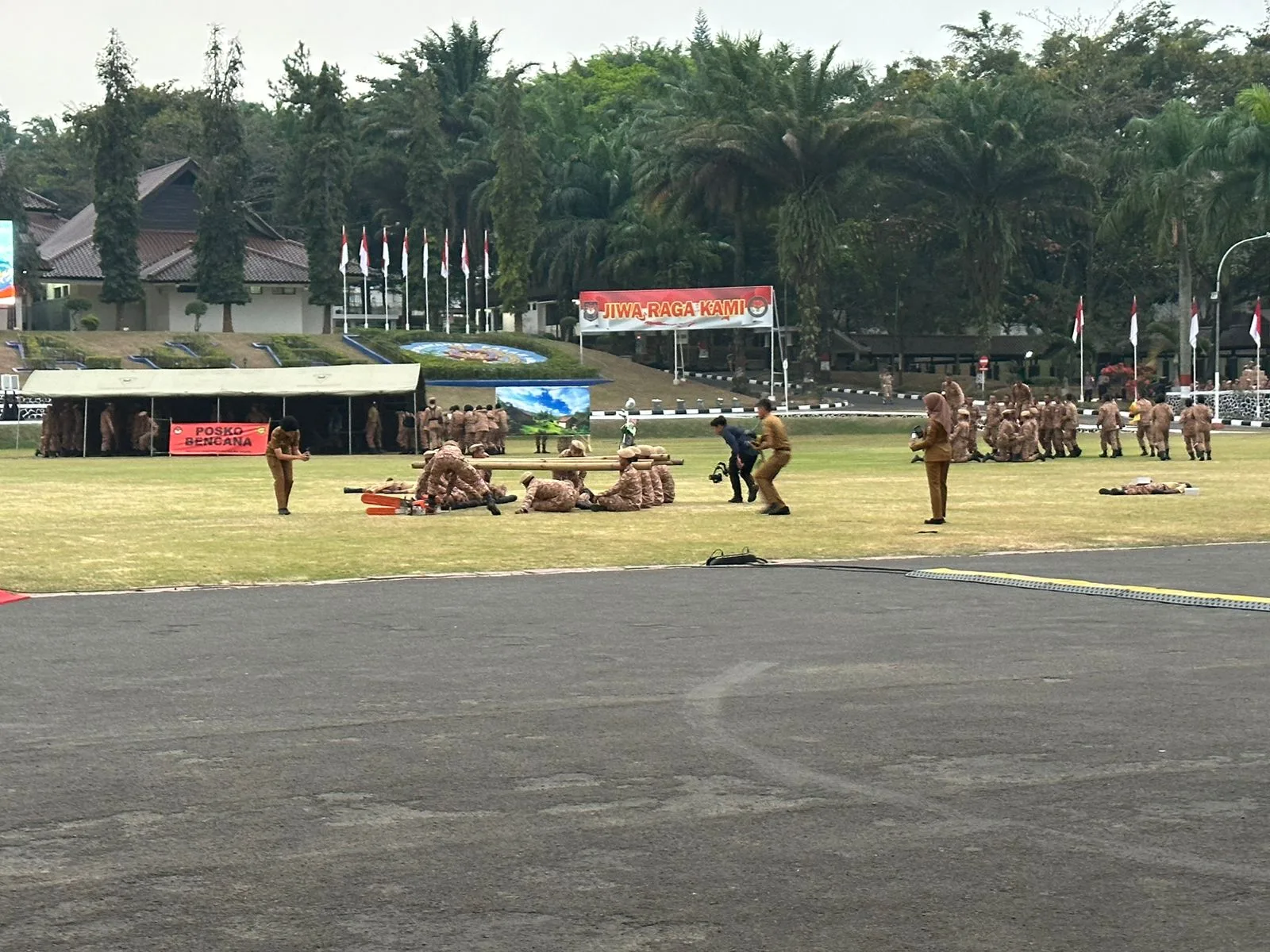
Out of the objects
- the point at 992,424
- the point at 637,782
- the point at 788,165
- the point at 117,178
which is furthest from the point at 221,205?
the point at 637,782

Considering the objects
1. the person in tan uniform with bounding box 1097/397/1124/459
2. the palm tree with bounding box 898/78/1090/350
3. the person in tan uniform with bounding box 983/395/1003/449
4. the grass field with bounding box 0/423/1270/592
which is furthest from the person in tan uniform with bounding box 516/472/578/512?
the palm tree with bounding box 898/78/1090/350

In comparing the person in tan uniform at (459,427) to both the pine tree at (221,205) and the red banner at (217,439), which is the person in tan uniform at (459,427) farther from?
the pine tree at (221,205)

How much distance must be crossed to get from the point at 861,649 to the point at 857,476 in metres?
23.5

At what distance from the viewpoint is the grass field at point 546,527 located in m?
17.8

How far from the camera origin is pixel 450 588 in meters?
15.4

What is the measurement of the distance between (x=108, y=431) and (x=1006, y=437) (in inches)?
1044

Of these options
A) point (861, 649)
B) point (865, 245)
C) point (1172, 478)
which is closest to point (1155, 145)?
point (865, 245)

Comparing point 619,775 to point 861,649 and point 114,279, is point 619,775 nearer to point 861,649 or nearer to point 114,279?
point 861,649

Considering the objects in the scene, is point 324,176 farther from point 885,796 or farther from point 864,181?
point 885,796

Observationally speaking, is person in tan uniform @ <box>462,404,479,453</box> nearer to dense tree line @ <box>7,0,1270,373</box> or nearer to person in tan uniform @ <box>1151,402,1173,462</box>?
person in tan uniform @ <box>1151,402,1173,462</box>

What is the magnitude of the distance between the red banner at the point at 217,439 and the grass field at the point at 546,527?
14951mm

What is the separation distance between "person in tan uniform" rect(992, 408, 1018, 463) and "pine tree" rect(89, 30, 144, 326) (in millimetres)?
55813

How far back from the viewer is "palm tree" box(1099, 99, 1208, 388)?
73.4 m

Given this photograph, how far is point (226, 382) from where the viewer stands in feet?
170
